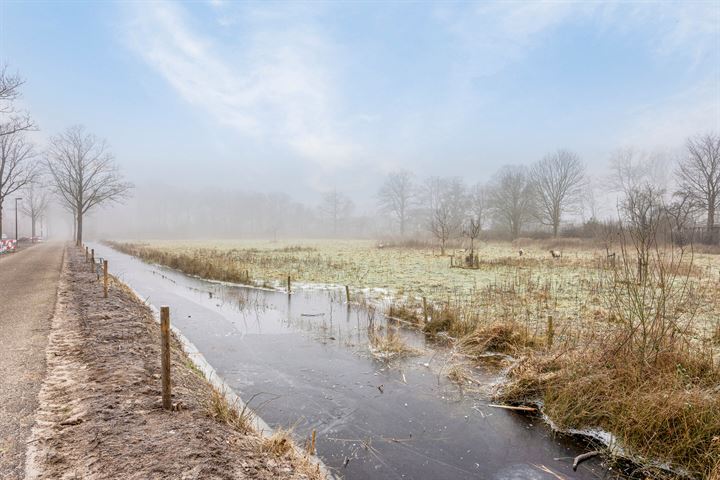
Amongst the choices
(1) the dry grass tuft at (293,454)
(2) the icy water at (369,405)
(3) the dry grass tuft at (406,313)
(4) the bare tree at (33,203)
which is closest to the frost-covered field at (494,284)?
(3) the dry grass tuft at (406,313)

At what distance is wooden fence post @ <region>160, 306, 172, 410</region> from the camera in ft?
13.8

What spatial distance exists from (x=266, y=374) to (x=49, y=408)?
3.37 m

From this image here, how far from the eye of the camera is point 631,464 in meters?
4.45

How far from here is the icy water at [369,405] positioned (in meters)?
4.49

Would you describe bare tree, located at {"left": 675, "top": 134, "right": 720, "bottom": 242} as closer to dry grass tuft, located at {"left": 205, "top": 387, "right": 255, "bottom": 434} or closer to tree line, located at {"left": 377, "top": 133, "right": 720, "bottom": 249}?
tree line, located at {"left": 377, "top": 133, "right": 720, "bottom": 249}

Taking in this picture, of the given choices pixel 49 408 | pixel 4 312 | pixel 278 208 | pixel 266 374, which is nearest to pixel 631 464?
pixel 266 374

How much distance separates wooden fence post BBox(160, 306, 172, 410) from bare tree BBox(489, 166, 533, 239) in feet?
157

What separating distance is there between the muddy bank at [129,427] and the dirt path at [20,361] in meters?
0.11

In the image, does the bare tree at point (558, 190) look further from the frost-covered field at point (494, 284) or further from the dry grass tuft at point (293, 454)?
the dry grass tuft at point (293, 454)

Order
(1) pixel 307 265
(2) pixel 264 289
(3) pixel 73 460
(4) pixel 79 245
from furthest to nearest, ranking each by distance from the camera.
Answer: (4) pixel 79 245 → (1) pixel 307 265 → (2) pixel 264 289 → (3) pixel 73 460

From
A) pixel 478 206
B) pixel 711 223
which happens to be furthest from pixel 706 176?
pixel 478 206

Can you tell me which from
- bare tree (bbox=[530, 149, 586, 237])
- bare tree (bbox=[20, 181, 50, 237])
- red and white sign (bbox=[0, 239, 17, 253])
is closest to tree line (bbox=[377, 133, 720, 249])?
bare tree (bbox=[530, 149, 586, 237])

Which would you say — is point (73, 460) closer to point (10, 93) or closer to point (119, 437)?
point (119, 437)

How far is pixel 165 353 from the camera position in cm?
431
